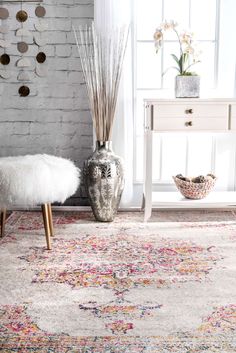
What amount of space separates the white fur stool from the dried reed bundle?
22.9 inches

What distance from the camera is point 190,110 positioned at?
3146 mm

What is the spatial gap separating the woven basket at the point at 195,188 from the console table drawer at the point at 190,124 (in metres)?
0.37

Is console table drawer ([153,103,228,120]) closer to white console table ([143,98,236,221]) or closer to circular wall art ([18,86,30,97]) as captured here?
white console table ([143,98,236,221])

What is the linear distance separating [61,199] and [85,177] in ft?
1.61

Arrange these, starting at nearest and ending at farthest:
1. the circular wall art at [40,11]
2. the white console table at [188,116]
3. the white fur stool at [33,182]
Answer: the white fur stool at [33,182], the white console table at [188,116], the circular wall art at [40,11]

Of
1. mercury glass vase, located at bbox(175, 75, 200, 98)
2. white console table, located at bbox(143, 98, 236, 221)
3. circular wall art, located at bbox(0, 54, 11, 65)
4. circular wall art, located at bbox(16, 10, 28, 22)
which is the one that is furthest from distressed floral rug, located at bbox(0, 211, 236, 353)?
circular wall art, located at bbox(16, 10, 28, 22)

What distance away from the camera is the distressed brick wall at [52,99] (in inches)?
140

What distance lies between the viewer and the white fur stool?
103 inches

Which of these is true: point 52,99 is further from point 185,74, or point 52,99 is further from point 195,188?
point 195,188

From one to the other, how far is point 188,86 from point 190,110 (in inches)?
7.7

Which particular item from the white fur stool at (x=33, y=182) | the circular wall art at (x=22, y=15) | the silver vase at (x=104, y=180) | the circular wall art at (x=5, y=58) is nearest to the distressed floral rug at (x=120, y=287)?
the silver vase at (x=104, y=180)

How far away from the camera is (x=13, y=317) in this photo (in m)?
1.95

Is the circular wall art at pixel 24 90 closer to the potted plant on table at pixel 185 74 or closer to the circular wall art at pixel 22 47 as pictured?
the circular wall art at pixel 22 47

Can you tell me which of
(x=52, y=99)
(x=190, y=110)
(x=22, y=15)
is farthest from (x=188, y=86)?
(x=22, y=15)
